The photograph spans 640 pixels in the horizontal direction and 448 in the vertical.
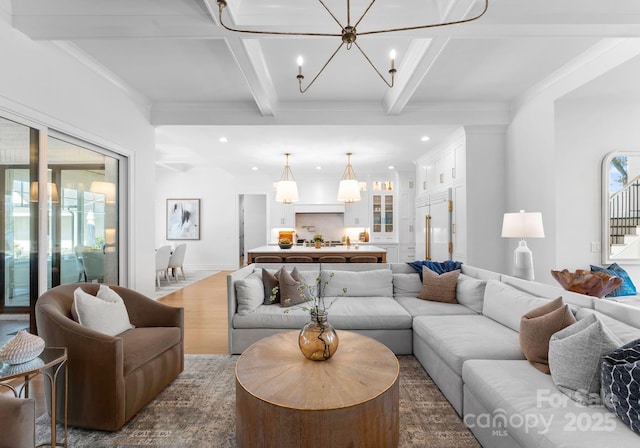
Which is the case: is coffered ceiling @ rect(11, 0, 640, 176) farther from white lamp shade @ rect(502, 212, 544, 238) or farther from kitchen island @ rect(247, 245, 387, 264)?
kitchen island @ rect(247, 245, 387, 264)

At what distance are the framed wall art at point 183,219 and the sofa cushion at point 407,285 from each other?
22.1ft

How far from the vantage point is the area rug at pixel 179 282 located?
20.0 feet

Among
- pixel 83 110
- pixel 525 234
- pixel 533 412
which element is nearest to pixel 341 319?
pixel 533 412

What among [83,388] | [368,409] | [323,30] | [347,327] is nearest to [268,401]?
[368,409]

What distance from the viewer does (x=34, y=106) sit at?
8.75 feet

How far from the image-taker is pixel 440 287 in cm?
343

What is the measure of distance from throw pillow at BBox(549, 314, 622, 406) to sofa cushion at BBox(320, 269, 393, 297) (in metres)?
2.07

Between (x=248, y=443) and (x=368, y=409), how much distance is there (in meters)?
0.64

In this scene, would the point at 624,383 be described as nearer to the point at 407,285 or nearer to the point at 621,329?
the point at 621,329

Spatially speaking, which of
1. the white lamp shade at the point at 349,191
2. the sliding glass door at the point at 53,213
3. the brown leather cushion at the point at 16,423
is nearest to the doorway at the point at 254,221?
the white lamp shade at the point at 349,191

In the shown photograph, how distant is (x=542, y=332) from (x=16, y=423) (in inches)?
103

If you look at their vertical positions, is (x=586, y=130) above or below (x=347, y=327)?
above

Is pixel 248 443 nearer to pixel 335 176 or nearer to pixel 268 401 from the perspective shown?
pixel 268 401

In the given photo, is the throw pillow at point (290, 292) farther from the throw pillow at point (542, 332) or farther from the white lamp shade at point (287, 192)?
the white lamp shade at point (287, 192)
